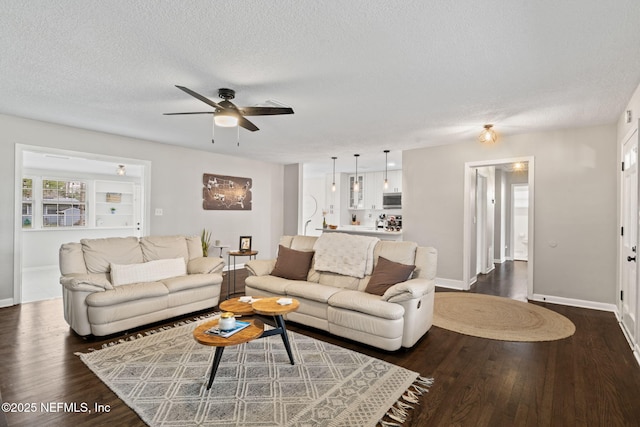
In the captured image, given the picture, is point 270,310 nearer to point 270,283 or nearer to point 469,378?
point 270,283

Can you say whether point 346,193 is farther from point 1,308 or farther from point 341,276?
point 1,308

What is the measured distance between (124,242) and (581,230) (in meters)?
5.99

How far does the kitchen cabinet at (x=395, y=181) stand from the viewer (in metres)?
8.69

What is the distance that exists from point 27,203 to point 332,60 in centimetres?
747

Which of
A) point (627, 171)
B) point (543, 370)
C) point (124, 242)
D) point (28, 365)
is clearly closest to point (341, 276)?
point (543, 370)

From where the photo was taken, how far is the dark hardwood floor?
6.56ft

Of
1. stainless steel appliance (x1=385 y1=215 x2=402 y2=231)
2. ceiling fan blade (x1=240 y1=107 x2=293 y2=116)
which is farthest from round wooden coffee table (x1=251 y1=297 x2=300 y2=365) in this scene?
stainless steel appliance (x1=385 y1=215 x2=402 y2=231)

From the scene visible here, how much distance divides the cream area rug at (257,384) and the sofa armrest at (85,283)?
23.9 inches

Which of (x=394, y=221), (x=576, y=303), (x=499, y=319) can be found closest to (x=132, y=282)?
(x=499, y=319)

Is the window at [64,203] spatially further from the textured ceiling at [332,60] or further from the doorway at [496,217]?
the doorway at [496,217]

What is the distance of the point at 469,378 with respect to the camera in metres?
2.48

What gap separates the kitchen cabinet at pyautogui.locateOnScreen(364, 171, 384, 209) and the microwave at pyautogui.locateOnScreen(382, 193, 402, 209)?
18cm

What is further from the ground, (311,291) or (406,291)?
(406,291)

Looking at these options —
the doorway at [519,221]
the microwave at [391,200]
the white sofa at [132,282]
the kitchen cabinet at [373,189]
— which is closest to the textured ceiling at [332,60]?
the white sofa at [132,282]
